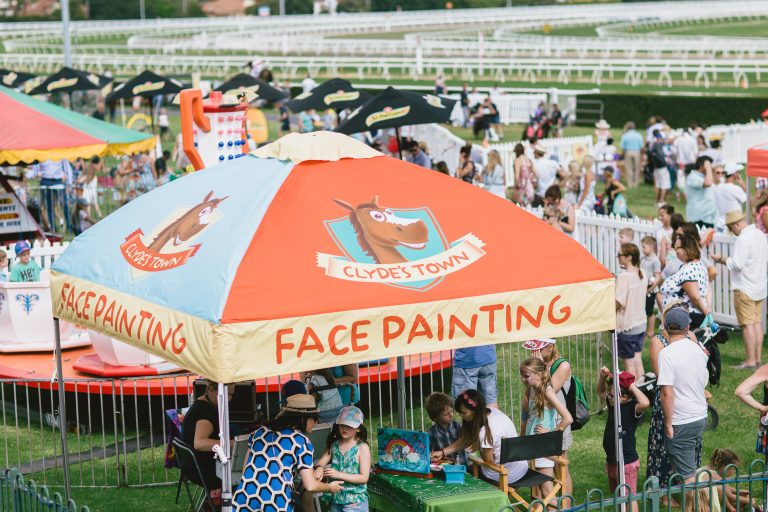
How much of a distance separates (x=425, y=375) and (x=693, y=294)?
3040mm

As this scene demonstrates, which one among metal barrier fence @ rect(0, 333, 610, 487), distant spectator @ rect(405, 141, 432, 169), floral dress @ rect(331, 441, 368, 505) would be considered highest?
distant spectator @ rect(405, 141, 432, 169)

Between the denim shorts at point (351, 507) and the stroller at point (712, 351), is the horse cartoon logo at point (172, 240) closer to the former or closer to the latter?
the denim shorts at point (351, 507)

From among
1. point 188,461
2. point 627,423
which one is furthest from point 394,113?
point 188,461

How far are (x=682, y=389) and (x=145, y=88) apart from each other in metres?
22.4

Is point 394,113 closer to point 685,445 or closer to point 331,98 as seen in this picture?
point 331,98

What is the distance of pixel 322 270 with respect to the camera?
24.4 feet

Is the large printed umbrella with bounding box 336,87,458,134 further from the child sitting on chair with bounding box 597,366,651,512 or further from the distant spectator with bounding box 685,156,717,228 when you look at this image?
the child sitting on chair with bounding box 597,366,651,512

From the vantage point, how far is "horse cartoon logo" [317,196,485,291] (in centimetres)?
752

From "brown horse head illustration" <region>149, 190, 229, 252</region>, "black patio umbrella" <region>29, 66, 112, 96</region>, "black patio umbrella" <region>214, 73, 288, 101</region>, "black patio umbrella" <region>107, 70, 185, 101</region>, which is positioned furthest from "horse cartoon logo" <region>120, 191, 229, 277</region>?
"black patio umbrella" <region>29, 66, 112, 96</region>

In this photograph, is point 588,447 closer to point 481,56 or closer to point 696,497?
point 696,497

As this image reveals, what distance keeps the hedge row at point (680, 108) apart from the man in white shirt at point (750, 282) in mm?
24984

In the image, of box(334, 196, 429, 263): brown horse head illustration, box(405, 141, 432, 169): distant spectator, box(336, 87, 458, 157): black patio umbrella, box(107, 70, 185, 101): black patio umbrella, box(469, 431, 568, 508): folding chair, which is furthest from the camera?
box(107, 70, 185, 101): black patio umbrella

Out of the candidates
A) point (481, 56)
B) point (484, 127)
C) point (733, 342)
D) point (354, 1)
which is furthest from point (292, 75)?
point (354, 1)

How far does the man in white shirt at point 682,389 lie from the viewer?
355 inches
